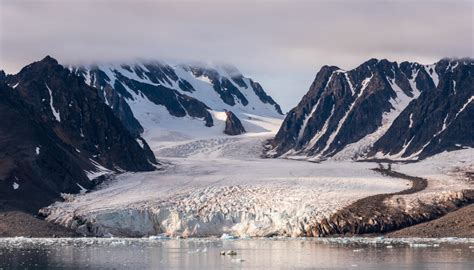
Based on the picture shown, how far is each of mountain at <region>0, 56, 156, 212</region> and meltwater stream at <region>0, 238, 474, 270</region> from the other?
748 inches

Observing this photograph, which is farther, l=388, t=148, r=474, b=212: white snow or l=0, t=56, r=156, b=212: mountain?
l=0, t=56, r=156, b=212: mountain

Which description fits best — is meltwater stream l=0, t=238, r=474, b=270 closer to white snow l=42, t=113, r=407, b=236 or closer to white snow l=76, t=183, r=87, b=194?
white snow l=42, t=113, r=407, b=236

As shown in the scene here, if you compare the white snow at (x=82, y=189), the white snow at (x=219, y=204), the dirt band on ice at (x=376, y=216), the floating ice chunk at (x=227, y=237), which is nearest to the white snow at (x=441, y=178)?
the dirt band on ice at (x=376, y=216)

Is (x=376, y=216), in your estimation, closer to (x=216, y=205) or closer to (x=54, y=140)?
(x=216, y=205)

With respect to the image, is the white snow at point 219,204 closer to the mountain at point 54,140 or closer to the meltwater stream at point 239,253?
the meltwater stream at point 239,253

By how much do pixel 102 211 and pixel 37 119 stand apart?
118ft

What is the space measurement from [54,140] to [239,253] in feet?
171

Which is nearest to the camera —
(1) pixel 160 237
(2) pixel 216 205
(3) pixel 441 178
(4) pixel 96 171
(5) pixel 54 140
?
(1) pixel 160 237

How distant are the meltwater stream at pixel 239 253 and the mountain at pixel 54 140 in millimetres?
19000

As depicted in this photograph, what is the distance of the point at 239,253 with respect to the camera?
78.1 meters

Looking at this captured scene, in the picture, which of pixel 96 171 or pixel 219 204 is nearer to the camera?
pixel 219 204

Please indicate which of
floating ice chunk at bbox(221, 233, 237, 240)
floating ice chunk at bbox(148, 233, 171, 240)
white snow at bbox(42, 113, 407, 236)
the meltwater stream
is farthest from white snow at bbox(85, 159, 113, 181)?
the meltwater stream

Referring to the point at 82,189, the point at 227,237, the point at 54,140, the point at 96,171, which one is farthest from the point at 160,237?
the point at 54,140

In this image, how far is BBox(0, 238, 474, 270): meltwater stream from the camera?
69250 millimetres
